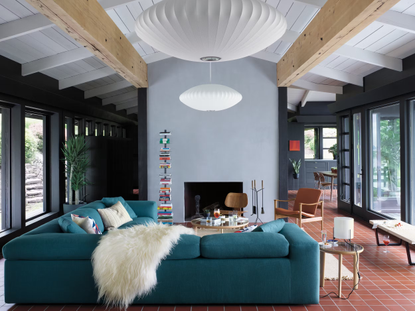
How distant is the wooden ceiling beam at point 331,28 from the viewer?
3.07 m

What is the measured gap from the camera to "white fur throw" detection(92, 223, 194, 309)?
3.08 metres

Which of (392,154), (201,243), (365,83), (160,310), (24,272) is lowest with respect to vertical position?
(160,310)

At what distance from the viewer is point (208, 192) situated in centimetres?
816

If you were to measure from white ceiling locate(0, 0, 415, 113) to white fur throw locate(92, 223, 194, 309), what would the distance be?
2.64 metres

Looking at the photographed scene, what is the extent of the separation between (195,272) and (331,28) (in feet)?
9.15

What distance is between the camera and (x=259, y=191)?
23.5 feet

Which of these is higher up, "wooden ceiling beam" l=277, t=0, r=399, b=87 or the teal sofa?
"wooden ceiling beam" l=277, t=0, r=399, b=87

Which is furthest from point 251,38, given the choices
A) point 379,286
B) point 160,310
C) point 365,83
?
point 365,83

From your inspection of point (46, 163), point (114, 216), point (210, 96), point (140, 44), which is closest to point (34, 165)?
point (46, 163)

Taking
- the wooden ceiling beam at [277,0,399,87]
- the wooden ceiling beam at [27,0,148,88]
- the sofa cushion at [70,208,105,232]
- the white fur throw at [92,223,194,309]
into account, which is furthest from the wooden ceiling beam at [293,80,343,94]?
the white fur throw at [92,223,194,309]

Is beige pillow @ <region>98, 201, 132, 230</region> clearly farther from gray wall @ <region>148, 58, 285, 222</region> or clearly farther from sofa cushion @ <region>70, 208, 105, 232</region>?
gray wall @ <region>148, 58, 285, 222</region>

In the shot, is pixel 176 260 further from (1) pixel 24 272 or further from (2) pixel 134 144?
(2) pixel 134 144

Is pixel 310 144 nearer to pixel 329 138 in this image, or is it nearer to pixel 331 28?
pixel 329 138

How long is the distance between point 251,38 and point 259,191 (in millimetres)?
5094
